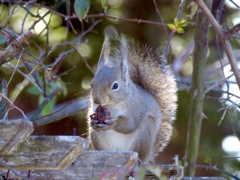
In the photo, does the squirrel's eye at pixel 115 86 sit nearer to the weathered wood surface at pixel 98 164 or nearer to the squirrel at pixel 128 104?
the squirrel at pixel 128 104

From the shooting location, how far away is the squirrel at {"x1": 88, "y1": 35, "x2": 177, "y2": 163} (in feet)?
10.3

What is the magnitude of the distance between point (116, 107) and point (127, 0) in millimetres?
1507

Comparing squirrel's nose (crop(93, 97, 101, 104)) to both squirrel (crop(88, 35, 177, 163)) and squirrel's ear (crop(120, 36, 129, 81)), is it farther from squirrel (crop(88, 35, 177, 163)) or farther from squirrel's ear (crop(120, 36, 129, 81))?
squirrel's ear (crop(120, 36, 129, 81))

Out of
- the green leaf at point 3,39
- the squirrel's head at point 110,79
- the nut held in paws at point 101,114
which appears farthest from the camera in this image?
the squirrel's head at point 110,79

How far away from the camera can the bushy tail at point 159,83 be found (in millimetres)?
3533

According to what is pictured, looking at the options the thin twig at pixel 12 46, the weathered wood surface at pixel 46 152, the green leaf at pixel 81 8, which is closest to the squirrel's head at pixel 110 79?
the green leaf at pixel 81 8

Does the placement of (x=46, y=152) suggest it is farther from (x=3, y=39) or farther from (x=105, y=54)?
(x=105, y=54)

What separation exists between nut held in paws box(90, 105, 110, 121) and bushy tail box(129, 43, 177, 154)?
0.46 meters

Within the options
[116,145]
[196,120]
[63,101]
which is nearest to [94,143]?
[116,145]

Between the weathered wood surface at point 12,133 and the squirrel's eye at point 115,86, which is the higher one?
the squirrel's eye at point 115,86

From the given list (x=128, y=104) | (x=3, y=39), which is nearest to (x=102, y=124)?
(x=128, y=104)

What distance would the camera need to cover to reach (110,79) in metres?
3.23

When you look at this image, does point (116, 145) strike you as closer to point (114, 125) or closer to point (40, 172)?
point (114, 125)

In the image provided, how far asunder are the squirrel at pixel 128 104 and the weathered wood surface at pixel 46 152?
3.15ft
